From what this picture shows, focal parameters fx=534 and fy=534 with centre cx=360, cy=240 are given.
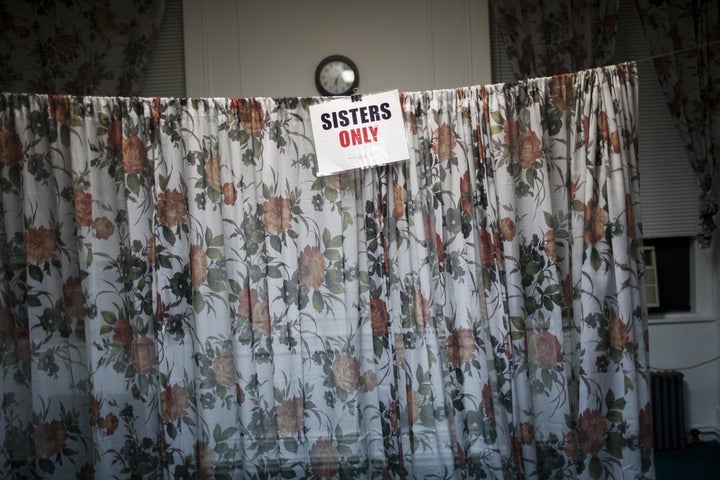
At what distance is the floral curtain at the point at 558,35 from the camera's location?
306 cm

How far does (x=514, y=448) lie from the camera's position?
2271 mm

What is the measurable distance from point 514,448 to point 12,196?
2.37 m

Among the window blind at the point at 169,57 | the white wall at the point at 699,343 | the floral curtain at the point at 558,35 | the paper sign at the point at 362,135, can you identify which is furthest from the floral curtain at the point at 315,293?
the white wall at the point at 699,343

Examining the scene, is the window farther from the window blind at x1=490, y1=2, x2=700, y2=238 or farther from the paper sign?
the paper sign

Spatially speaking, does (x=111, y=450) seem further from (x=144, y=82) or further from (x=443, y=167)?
(x=144, y=82)

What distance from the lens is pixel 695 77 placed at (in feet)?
10.2

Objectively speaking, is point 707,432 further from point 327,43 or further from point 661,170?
point 327,43

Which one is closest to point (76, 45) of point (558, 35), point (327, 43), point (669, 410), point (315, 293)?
point (327, 43)

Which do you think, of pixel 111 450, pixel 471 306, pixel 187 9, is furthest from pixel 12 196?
pixel 471 306

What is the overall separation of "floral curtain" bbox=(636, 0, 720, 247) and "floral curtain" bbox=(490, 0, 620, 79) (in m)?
0.32

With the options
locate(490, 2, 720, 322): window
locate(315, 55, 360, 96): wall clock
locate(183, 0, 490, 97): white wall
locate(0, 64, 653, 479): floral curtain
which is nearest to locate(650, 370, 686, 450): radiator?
locate(490, 2, 720, 322): window

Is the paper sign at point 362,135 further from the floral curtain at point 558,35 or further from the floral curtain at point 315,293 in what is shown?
the floral curtain at point 558,35

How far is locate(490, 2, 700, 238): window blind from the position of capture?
3.30 m

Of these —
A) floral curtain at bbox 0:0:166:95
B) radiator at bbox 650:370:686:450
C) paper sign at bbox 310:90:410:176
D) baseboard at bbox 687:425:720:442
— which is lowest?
baseboard at bbox 687:425:720:442
